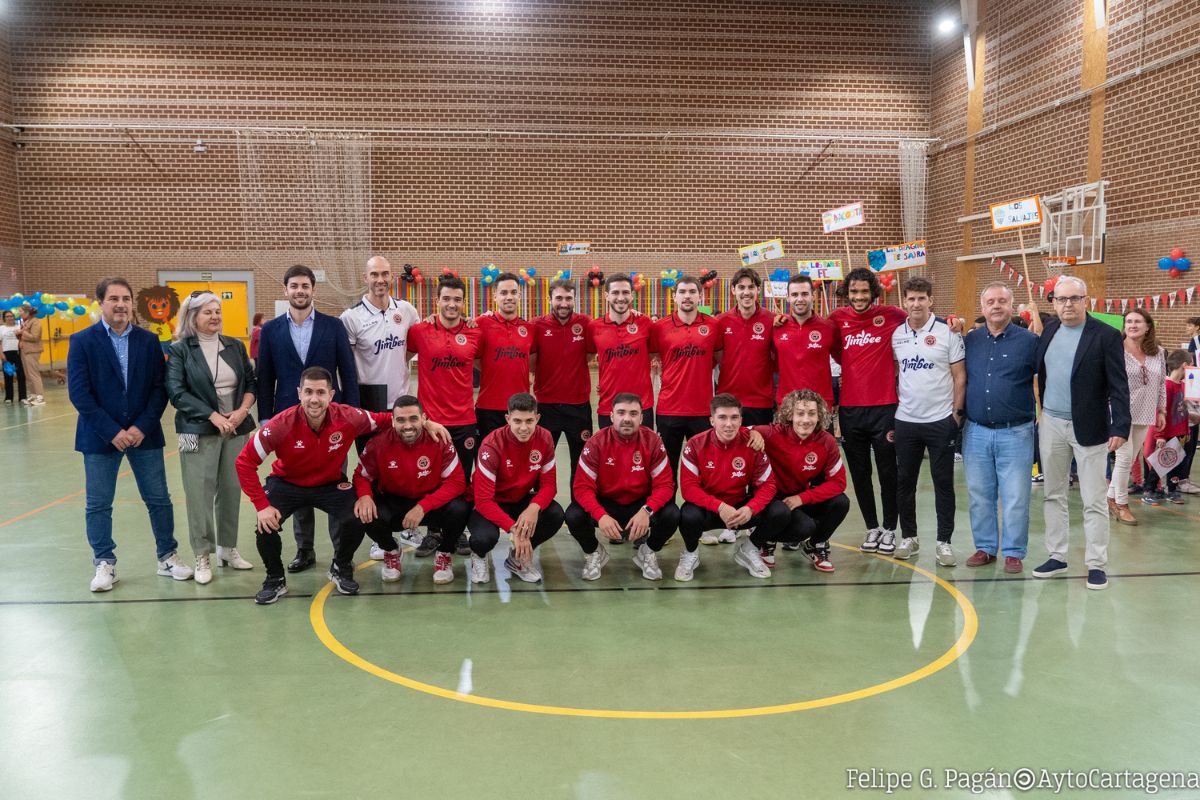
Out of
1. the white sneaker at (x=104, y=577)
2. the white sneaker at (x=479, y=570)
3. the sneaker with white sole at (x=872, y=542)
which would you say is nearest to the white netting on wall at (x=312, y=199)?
the white sneaker at (x=104, y=577)

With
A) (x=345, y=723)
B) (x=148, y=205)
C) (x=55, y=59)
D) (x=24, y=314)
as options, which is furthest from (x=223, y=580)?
(x=55, y=59)

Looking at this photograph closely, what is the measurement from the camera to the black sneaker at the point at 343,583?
4844 millimetres

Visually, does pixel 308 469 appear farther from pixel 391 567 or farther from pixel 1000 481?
pixel 1000 481

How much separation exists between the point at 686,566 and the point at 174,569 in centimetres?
324

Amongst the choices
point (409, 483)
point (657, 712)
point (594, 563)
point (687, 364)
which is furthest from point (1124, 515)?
point (409, 483)

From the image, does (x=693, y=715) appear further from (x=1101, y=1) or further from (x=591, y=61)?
(x=591, y=61)

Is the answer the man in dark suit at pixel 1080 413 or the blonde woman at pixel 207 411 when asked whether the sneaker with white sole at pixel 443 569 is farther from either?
the man in dark suit at pixel 1080 413

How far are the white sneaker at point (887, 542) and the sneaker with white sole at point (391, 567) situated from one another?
10.9 feet

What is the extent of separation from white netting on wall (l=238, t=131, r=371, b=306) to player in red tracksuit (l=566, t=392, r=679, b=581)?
12912 millimetres

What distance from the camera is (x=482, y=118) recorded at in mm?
17000

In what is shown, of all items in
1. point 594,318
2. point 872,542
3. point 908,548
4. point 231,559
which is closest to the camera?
point 231,559

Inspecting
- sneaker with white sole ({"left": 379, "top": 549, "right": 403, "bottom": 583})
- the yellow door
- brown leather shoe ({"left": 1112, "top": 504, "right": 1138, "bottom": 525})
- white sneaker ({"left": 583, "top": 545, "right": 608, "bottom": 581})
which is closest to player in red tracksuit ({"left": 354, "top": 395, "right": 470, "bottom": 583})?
sneaker with white sole ({"left": 379, "top": 549, "right": 403, "bottom": 583})

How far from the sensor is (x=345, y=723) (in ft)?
10.8

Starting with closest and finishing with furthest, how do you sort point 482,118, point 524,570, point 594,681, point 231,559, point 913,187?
1. point 594,681
2. point 524,570
3. point 231,559
4. point 482,118
5. point 913,187
